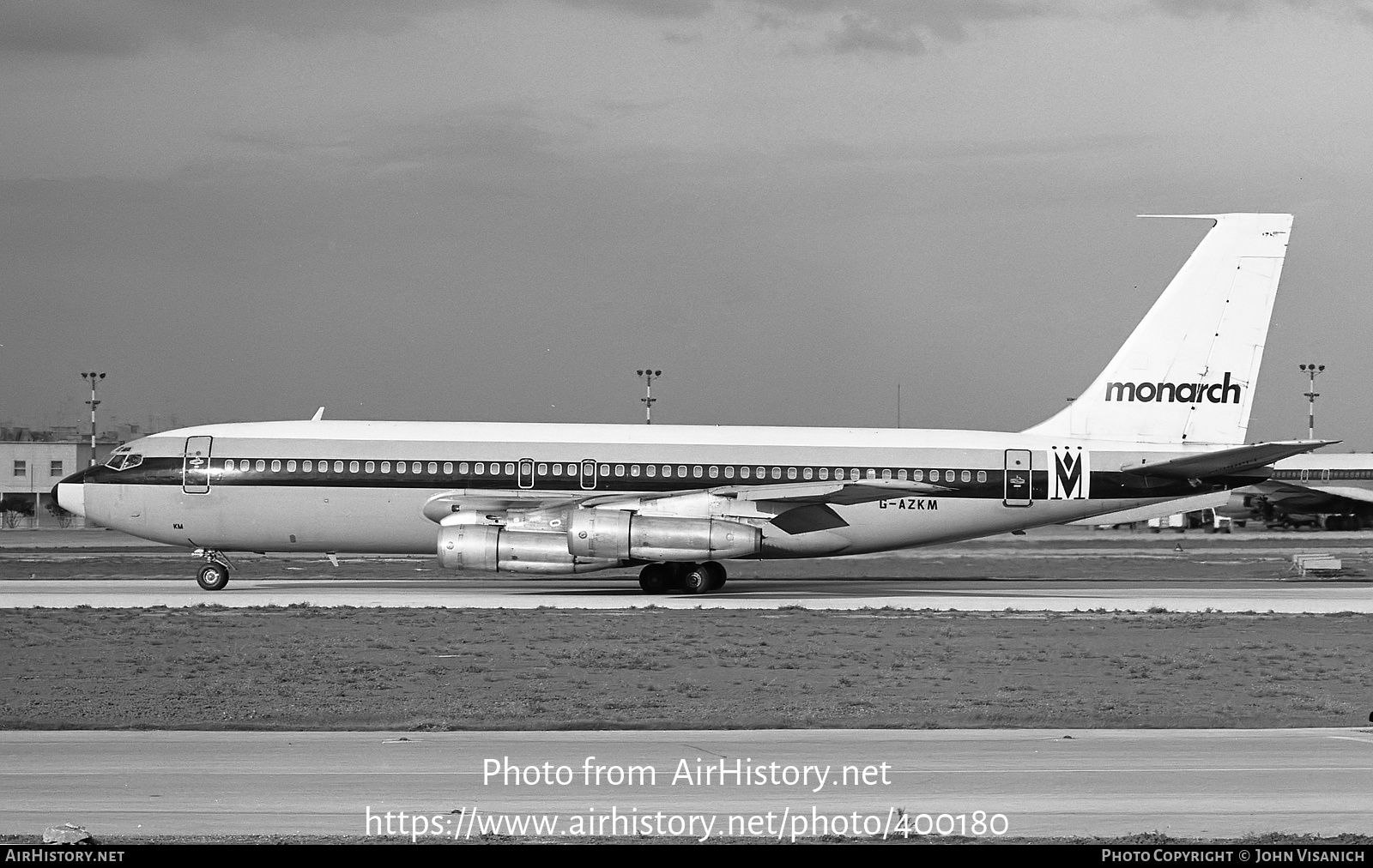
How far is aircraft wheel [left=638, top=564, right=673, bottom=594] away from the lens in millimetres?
36969

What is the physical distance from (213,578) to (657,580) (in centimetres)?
1109

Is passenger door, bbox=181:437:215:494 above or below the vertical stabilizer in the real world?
below

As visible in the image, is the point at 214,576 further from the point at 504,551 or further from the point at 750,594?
the point at 750,594

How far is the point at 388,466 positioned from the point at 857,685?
19845mm

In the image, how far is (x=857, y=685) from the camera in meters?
19.8

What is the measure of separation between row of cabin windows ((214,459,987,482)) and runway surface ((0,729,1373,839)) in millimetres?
21198

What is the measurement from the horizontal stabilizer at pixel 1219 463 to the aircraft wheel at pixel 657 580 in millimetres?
12428

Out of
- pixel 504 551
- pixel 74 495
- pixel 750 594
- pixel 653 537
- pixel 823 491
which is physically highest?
pixel 823 491

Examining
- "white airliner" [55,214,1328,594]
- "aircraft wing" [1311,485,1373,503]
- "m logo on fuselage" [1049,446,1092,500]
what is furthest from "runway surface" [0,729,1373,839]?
"aircraft wing" [1311,485,1373,503]

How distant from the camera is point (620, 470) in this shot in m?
37.2

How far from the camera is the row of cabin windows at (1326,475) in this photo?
9012 cm

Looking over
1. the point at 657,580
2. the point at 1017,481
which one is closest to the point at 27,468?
the point at 657,580

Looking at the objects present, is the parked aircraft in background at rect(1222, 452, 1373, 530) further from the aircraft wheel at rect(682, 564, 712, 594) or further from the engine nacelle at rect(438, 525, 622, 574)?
the engine nacelle at rect(438, 525, 622, 574)

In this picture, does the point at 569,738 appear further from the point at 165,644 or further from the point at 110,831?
the point at 165,644
